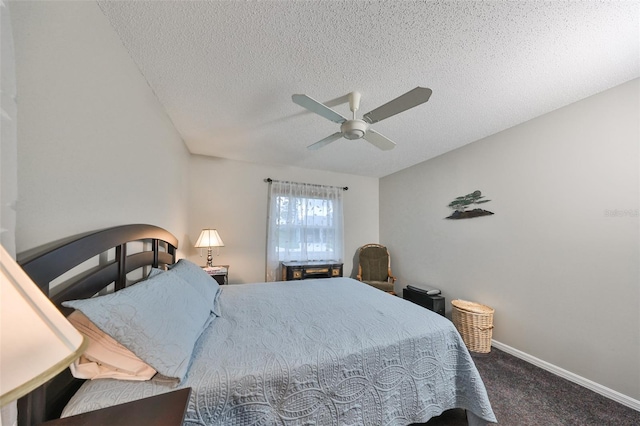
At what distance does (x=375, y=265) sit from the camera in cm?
395

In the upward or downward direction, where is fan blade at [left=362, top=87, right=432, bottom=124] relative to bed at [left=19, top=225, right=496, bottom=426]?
upward

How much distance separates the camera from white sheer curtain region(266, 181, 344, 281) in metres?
3.62

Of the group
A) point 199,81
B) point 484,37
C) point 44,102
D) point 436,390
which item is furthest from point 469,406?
point 199,81

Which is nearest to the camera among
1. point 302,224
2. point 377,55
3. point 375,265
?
point 377,55

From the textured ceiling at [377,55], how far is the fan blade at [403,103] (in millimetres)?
256

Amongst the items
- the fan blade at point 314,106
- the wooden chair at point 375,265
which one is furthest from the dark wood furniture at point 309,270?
the fan blade at point 314,106

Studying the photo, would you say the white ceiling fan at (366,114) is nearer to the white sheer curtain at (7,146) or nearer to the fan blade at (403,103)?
the fan blade at (403,103)

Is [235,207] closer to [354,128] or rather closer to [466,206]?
[354,128]

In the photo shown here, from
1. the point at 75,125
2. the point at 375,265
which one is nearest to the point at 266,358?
the point at 75,125

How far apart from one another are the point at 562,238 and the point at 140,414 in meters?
3.17

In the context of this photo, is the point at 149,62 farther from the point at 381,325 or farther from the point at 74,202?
the point at 381,325

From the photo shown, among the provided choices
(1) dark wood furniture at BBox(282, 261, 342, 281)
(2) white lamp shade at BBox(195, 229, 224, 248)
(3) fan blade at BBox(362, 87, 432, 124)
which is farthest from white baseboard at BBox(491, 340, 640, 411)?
(2) white lamp shade at BBox(195, 229, 224, 248)

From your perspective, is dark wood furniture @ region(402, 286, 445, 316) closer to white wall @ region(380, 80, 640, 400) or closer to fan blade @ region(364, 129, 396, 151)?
white wall @ region(380, 80, 640, 400)

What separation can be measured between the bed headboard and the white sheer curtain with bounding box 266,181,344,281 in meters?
2.20
